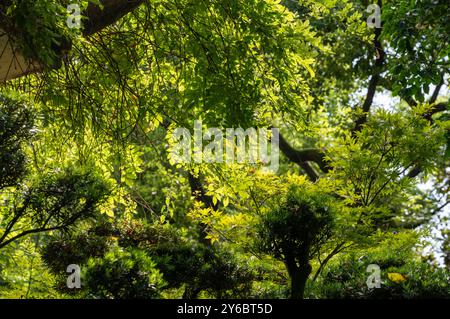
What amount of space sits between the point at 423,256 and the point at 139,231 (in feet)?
30.4

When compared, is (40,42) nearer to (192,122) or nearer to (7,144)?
(7,144)

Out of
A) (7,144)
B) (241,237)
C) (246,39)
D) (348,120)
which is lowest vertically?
(241,237)

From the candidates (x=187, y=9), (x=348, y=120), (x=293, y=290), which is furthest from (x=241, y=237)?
(x=348, y=120)

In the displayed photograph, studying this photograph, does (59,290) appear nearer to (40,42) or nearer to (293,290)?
(293,290)

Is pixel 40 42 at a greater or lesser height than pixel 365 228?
greater

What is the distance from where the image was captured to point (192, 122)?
22.0 ft
